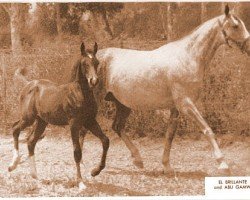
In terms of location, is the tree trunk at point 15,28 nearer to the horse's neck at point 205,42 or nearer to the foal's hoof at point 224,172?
the horse's neck at point 205,42

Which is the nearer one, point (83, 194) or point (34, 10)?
point (83, 194)

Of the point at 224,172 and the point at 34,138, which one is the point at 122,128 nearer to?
the point at 34,138

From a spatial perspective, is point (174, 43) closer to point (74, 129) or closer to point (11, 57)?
point (74, 129)

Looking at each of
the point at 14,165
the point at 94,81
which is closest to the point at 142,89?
the point at 94,81

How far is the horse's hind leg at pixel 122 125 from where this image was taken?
5629mm

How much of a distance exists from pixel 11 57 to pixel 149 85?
145 cm

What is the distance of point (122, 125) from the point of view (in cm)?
A: 566

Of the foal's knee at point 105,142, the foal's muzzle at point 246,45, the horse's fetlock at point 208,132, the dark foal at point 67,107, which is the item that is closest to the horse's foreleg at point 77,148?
the dark foal at point 67,107

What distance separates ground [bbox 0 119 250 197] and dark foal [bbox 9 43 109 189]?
0.09 metres

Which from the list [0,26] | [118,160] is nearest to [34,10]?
[0,26]

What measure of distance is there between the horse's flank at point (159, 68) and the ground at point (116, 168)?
439 millimetres

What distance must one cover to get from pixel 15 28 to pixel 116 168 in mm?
1724

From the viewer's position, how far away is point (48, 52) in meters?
5.89

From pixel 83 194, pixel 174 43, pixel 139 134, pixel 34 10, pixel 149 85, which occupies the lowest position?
pixel 83 194
